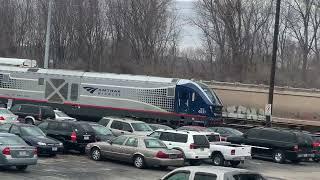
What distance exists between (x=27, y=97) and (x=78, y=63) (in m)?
27.3

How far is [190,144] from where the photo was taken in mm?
26594

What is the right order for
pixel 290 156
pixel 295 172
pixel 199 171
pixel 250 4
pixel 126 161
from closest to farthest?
pixel 199 171 → pixel 126 161 → pixel 295 172 → pixel 290 156 → pixel 250 4

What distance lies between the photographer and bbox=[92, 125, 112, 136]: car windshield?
96.6 ft

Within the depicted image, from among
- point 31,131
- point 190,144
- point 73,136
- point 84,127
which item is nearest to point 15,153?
point 31,131

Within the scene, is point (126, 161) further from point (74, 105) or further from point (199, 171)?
point (74, 105)

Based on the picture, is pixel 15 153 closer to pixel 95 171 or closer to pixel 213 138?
pixel 95 171

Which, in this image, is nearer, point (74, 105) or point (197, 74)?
point (74, 105)

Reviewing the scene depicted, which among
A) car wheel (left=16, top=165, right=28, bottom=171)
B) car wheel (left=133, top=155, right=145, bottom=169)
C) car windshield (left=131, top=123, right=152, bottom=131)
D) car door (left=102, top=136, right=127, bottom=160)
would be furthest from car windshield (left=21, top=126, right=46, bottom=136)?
car windshield (left=131, top=123, right=152, bottom=131)

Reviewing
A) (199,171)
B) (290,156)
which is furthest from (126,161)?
(199,171)

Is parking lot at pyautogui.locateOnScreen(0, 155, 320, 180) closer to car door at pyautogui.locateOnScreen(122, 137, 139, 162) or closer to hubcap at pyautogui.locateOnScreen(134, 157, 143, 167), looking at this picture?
hubcap at pyautogui.locateOnScreen(134, 157, 143, 167)

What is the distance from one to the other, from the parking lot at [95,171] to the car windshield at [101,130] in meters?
2.01

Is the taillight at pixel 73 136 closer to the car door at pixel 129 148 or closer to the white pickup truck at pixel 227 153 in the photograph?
the car door at pixel 129 148

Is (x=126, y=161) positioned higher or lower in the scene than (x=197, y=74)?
lower

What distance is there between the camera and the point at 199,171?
1340 centimetres
